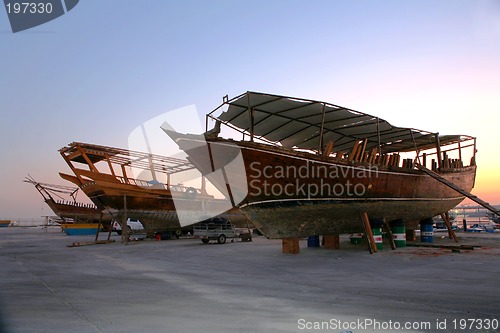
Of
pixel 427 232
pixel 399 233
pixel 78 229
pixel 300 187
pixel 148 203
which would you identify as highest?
pixel 300 187

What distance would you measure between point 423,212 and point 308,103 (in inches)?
416

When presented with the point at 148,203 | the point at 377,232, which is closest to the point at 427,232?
the point at 377,232

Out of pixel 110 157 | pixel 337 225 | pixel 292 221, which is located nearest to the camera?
pixel 292 221

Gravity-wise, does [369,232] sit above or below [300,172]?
below

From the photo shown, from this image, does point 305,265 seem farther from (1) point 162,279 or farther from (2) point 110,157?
(2) point 110,157

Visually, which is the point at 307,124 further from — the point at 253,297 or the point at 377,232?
the point at 253,297

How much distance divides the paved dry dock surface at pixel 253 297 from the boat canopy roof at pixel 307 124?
5674 millimetres

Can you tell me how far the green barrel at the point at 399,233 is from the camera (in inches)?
639

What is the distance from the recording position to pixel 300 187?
13664mm

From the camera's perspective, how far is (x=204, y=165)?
15.2 meters

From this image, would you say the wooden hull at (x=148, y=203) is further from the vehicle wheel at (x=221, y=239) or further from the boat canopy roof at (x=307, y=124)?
the boat canopy roof at (x=307, y=124)

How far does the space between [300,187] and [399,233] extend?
633cm

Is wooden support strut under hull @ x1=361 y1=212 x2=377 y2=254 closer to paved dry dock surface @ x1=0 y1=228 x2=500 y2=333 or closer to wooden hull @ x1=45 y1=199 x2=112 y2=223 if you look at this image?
paved dry dock surface @ x1=0 y1=228 x2=500 y2=333

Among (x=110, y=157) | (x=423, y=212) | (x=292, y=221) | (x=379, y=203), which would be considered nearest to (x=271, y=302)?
(x=292, y=221)
